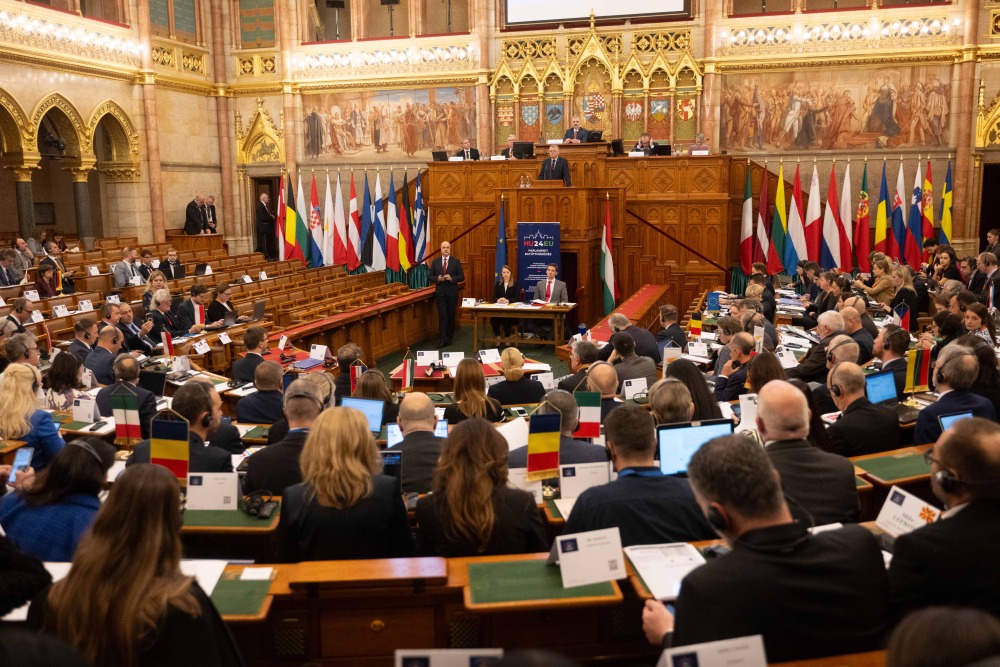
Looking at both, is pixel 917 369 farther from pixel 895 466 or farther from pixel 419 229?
pixel 419 229

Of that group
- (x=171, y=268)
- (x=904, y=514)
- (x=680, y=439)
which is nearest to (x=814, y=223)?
(x=171, y=268)

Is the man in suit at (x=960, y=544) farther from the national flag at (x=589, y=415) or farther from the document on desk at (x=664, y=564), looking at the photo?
the national flag at (x=589, y=415)

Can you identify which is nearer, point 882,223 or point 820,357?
point 820,357

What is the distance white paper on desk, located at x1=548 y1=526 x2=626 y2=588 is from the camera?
10.0ft

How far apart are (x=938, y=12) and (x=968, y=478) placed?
17398 mm

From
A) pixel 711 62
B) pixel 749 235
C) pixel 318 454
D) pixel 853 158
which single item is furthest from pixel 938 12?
pixel 318 454

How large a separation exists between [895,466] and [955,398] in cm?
66

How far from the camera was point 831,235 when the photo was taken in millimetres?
15031

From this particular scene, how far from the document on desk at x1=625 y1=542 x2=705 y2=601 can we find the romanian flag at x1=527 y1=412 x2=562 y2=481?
3.80 feet

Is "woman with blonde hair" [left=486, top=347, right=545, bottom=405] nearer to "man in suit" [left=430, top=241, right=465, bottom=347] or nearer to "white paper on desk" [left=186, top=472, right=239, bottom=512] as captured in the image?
"white paper on desk" [left=186, top=472, right=239, bottom=512]

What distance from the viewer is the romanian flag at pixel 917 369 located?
20.8ft

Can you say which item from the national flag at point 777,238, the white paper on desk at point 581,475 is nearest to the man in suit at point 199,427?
the white paper on desk at point 581,475

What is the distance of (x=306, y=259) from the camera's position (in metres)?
17.7

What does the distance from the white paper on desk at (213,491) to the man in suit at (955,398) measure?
157 inches
